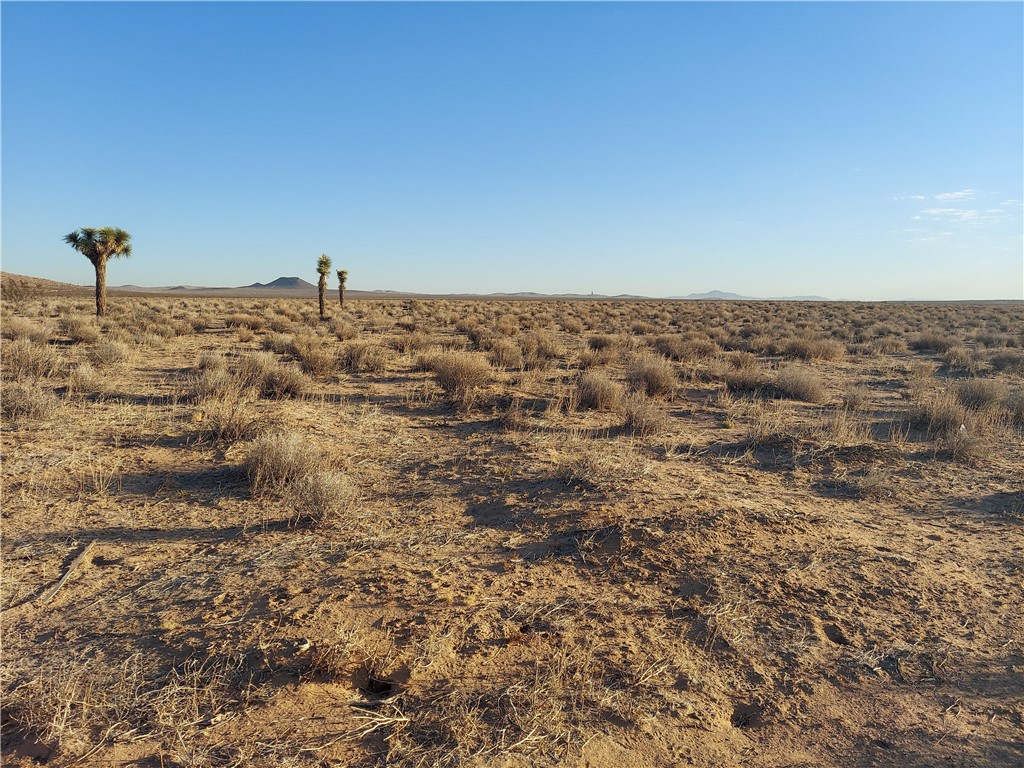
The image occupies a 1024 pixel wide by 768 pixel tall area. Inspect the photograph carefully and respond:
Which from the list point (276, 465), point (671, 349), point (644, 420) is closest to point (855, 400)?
point (644, 420)

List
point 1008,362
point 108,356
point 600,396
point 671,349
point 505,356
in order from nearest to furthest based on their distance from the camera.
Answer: point 600,396
point 108,356
point 505,356
point 1008,362
point 671,349

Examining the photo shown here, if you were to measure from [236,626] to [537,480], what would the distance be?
332cm

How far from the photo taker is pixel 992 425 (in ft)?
26.2

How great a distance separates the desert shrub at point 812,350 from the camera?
1584 cm

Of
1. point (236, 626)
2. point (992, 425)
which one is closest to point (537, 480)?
point (236, 626)

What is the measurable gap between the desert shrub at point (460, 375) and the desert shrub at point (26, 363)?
6905 millimetres

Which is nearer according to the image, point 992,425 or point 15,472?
point 15,472

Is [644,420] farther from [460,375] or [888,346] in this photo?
[888,346]

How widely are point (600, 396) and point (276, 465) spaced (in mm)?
5471

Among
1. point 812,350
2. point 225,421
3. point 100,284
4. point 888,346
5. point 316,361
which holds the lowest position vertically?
point 225,421

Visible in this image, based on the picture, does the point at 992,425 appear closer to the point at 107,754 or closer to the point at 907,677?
the point at 907,677

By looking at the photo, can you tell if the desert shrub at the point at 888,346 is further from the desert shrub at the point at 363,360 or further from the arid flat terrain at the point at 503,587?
the desert shrub at the point at 363,360

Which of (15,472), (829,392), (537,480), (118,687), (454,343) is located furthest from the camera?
(454,343)

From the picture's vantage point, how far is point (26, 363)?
957cm
